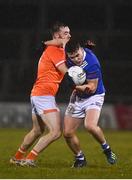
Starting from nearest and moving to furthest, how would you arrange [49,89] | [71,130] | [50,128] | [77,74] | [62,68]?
[77,74]
[62,68]
[50,128]
[49,89]
[71,130]

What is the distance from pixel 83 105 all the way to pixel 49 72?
78 centimetres

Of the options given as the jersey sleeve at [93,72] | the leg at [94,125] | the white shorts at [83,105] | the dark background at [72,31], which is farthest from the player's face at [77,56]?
the dark background at [72,31]

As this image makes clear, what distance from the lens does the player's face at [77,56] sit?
975 cm

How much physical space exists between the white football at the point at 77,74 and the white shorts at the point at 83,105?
1.50ft

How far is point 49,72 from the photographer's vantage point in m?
9.80

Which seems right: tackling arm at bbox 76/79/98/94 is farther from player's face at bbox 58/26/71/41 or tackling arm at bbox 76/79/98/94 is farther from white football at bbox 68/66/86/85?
player's face at bbox 58/26/71/41

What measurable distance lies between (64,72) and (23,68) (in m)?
20.9

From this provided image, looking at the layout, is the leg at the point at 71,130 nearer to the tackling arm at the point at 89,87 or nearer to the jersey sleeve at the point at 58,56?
the tackling arm at the point at 89,87

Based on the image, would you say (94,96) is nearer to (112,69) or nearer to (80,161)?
(80,161)

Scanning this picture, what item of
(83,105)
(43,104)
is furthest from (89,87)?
(43,104)

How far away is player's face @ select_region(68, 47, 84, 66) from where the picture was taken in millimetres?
9750

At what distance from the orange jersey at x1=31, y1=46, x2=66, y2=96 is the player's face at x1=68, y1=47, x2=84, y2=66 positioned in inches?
6.0

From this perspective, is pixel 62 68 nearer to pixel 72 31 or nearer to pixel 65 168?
pixel 65 168

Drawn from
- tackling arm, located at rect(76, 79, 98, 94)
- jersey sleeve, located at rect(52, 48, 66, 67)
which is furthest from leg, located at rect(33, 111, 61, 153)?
jersey sleeve, located at rect(52, 48, 66, 67)
